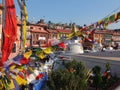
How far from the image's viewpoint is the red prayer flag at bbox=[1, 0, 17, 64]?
8.81m

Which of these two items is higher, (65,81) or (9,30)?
(9,30)

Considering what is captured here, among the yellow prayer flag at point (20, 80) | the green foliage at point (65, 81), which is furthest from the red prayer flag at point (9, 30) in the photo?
the green foliage at point (65, 81)

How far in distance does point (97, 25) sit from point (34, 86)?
3.75 metres

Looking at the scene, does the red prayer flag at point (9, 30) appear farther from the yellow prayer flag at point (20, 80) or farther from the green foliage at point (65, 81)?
the green foliage at point (65, 81)

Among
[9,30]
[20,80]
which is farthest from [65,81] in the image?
[9,30]

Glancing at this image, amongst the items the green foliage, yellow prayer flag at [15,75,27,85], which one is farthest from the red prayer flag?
A: the green foliage

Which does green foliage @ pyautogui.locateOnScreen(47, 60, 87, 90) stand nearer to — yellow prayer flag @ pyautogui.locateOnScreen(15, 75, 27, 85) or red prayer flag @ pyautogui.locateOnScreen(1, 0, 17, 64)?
yellow prayer flag @ pyautogui.locateOnScreen(15, 75, 27, 85)

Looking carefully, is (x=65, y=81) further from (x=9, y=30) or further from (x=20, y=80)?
(x=9, y=30)

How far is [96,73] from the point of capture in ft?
35.4

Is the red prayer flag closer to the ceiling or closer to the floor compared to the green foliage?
closer to the ceiling

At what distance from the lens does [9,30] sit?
29.4 ft

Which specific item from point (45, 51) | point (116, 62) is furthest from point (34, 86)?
point (116, 62)

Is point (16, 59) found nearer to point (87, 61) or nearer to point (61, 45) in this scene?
point (61, 45)

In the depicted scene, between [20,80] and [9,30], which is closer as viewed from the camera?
[9,30]
